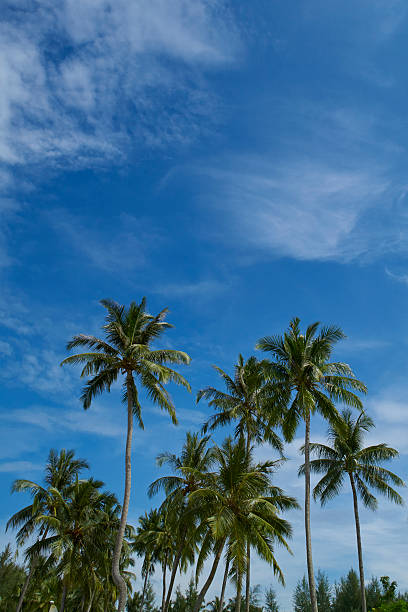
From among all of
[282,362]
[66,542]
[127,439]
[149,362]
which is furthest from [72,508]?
[282,362]

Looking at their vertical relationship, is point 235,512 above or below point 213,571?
above

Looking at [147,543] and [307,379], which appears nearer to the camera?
[307,379]

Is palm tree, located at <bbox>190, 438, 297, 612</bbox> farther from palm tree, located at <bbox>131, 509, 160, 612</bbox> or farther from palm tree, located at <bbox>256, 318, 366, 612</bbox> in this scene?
palm tree, located at <bbox>131, 509, 160, 612</bbox>

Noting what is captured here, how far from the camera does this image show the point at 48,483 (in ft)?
103

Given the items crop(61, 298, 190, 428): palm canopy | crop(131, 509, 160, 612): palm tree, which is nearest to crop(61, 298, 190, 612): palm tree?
crop(61, 298, 190, 428): palm canopy

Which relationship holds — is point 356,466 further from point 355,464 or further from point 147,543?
point 147,543

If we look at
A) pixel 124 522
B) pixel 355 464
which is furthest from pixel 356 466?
pixel 124 522

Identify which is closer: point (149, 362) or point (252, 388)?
point (149, 362)

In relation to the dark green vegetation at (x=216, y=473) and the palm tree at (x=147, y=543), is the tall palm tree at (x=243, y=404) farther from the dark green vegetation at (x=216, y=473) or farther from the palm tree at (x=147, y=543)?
the palm tree at (x=147, y=543)

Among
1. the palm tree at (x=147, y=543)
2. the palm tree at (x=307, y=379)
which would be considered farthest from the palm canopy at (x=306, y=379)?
the palm tree at (x=147, y=543)

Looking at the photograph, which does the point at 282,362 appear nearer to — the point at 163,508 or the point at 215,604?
the point at 163,508

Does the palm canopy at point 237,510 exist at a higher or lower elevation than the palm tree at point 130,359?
lower

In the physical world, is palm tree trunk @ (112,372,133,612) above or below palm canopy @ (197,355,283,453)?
below

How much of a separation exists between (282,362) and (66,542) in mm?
14703
